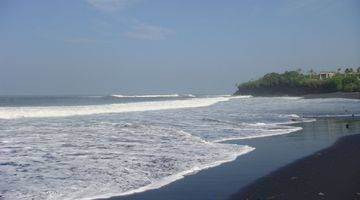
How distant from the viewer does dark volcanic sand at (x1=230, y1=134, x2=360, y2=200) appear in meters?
8.76

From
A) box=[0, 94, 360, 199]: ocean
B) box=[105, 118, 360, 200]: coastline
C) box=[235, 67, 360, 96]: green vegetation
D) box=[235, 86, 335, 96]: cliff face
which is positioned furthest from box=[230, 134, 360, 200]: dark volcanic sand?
box=[235, 86, 335, 96]: cliff face

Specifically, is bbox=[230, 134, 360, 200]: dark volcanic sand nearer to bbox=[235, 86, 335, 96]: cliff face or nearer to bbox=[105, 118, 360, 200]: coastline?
bbox=[105, 118, 360, 200]: coastline

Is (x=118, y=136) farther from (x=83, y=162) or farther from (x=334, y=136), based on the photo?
(x=334, y=136)

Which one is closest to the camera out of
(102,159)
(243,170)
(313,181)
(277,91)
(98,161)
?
(313,181)

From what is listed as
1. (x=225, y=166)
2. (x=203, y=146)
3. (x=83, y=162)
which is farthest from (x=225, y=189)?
(x=203, y=146)

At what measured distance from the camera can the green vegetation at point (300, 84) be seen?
101 meters

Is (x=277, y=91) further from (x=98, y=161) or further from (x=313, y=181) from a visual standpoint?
(x=313, y=181)

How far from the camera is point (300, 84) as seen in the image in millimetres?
119125

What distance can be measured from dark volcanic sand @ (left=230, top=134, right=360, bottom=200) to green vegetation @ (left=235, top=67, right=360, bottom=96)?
82352mm

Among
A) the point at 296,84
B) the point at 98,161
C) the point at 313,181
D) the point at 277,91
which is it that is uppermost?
the point at 296,84

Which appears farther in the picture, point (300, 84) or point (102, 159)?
point (300, 84)

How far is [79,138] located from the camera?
57.4ft

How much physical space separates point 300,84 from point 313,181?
112 meters

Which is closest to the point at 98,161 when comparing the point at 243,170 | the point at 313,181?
the point at 243,170
